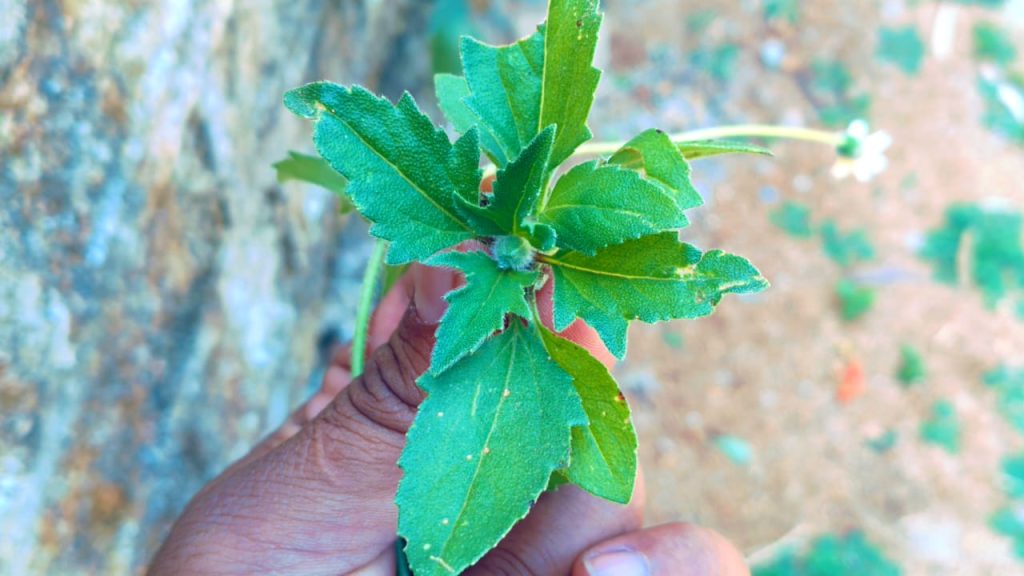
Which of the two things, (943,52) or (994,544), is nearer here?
(994,544)

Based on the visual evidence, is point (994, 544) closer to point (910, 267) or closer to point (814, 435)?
point (814, 435)

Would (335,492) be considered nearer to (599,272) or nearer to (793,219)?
(599,272)

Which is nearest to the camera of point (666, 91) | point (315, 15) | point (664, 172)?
point (664, 172)

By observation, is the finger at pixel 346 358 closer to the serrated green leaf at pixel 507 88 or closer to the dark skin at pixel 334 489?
the dark skin at pixel 334 489

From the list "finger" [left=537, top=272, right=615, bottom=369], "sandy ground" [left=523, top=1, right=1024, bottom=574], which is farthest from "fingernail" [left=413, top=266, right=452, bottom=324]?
"sandy ground" [left=523, top=1, right=1024, bottom=574]

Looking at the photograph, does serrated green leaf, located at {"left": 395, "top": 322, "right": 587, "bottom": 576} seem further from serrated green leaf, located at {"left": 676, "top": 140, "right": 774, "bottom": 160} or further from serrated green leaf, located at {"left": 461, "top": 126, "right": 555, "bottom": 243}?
A: serrated green leaf, located at {"left": 676, "top": 140, "right": 774, "bottom": 160}

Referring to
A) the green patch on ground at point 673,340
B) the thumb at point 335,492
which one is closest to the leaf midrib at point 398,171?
the thumb at point 335,492

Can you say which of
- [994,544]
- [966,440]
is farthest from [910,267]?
[994,544]
